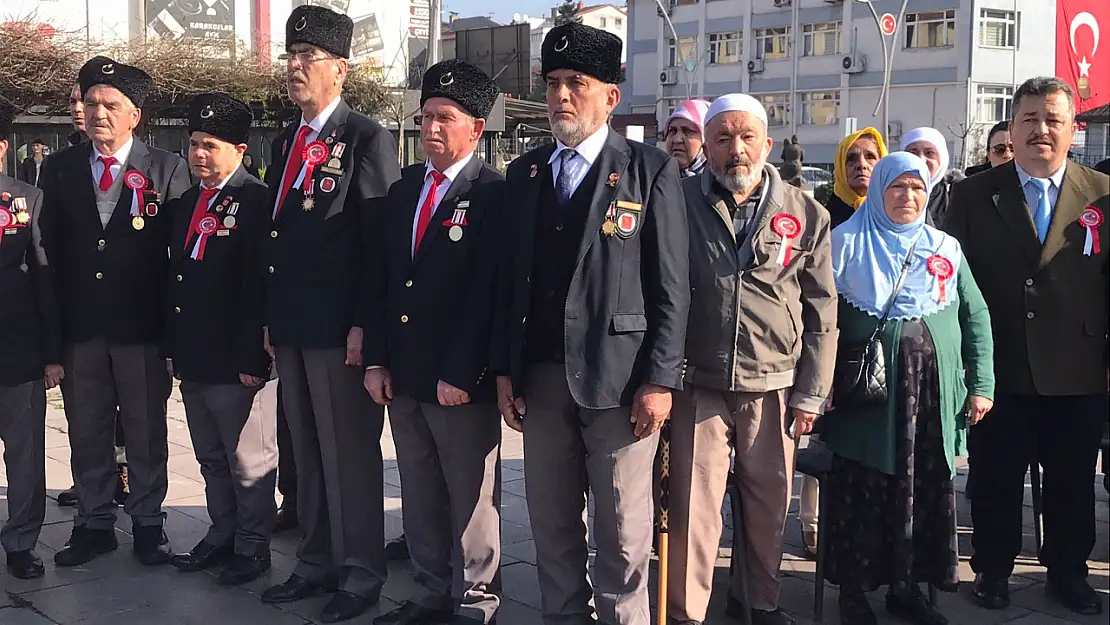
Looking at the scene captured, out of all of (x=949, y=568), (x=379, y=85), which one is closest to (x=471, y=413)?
(x=949, y=568)

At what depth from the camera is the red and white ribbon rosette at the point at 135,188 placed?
509 cm

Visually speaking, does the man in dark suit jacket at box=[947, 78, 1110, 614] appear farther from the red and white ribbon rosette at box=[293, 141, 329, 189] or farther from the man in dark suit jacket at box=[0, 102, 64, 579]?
the man in dark suit jacket at box=[0, 102, 64, 579]

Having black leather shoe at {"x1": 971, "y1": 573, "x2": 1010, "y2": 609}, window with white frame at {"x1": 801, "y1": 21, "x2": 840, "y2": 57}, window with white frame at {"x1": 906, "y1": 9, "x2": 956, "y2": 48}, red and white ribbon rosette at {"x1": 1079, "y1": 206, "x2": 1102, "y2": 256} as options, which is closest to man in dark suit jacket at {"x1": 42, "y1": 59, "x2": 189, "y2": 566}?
black leather shoe at {"x1": 971, "y1": 573, "x2": 1010, "y2": 609}

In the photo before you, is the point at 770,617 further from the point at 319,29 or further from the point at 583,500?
the point at 319,29

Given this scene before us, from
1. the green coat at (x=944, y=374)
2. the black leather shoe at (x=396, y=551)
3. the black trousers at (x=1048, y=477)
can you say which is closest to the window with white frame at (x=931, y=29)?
the black trousers at (x=1048, y=477)

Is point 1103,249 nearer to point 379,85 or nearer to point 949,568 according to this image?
point 949,568

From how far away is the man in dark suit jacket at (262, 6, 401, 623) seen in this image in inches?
175

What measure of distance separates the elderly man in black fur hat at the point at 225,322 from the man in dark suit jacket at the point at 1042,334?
9.51 ft

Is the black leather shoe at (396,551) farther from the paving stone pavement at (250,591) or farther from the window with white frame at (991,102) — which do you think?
the window with white frame at (991,102)

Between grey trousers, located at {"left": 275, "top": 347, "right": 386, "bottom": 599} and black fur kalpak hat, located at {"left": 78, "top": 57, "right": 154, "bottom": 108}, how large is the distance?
1440 mm

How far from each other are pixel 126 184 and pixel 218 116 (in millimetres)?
600

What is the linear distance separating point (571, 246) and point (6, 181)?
104 inches

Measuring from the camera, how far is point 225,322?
4828 mm

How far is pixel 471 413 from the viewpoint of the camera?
165 inches
